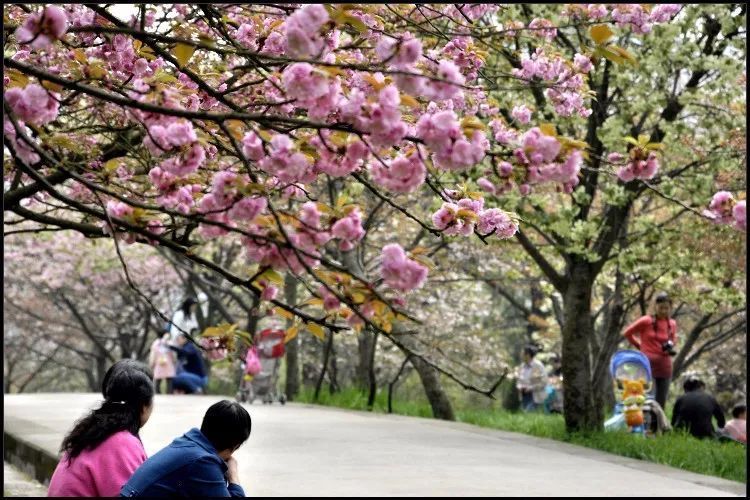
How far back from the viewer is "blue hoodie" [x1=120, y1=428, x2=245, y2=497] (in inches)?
173

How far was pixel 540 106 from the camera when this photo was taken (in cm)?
1159

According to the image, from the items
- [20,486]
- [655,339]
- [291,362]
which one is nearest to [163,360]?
[291,362]

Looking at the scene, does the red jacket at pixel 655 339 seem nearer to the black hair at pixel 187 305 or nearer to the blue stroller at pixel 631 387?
the blue stroller at pixel 631 387

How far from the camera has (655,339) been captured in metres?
14.0

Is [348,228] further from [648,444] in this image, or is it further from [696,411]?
[696,411]

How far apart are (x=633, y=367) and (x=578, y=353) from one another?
92 centimetres

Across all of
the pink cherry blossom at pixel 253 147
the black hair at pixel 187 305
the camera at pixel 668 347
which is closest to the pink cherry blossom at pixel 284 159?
the pink cherry blossom at pixel 253 147

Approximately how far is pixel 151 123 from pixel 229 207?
0.45m

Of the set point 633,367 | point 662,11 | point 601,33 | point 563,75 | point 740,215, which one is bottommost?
point 633,367

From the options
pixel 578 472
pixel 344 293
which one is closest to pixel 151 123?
pixel 344 293

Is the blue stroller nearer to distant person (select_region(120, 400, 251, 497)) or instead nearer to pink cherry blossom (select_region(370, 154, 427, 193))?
distant person (select_region(120, 400, 251, 497))

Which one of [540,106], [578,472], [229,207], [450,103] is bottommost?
[578,472]

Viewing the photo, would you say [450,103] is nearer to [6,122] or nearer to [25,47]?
[25,47]

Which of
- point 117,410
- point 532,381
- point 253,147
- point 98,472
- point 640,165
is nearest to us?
point 253,147
